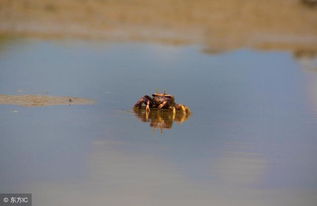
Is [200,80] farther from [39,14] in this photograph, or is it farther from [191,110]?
[39,14]

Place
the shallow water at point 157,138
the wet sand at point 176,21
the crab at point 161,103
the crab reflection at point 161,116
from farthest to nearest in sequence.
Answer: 1. the wet sand at point 176,21
2. the crab at point 161,103
3. the crab reflection at point 161,116
4. the shallow water at point 157,138

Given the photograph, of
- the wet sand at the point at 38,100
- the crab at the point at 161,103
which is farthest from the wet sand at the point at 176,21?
the crab at the point at 161,103

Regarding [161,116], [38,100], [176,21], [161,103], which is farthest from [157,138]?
[176,21]

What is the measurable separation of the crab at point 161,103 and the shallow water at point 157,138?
0.26m

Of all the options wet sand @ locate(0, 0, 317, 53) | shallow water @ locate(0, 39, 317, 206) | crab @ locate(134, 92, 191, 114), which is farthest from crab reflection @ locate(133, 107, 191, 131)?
wet sand @ locate(0, 0, 317, 53)

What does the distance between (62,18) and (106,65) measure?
10107 mm

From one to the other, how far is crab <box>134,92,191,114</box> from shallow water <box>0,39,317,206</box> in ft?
0.86

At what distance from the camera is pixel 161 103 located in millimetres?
12031

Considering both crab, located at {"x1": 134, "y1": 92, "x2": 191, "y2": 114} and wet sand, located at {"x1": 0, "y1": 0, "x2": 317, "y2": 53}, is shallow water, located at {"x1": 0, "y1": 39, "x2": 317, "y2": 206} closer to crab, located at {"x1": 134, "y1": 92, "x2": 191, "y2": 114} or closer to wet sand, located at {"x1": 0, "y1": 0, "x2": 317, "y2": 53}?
crab, located at {"x1": 134, "y1": 92, "x2": 191, "y2": 114}

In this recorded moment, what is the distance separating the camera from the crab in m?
12.0

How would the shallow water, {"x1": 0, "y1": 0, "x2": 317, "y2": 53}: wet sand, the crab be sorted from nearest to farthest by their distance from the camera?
the shallow water
the crab
{"x1": 0, "y1": 0, "x2": 317, "y2": 53}: wet sand

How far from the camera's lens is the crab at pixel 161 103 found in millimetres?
11984

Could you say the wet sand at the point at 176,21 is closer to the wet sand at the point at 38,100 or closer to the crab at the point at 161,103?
the wet sand at the point at 38,100

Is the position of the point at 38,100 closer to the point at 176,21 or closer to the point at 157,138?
the point at 157,138
